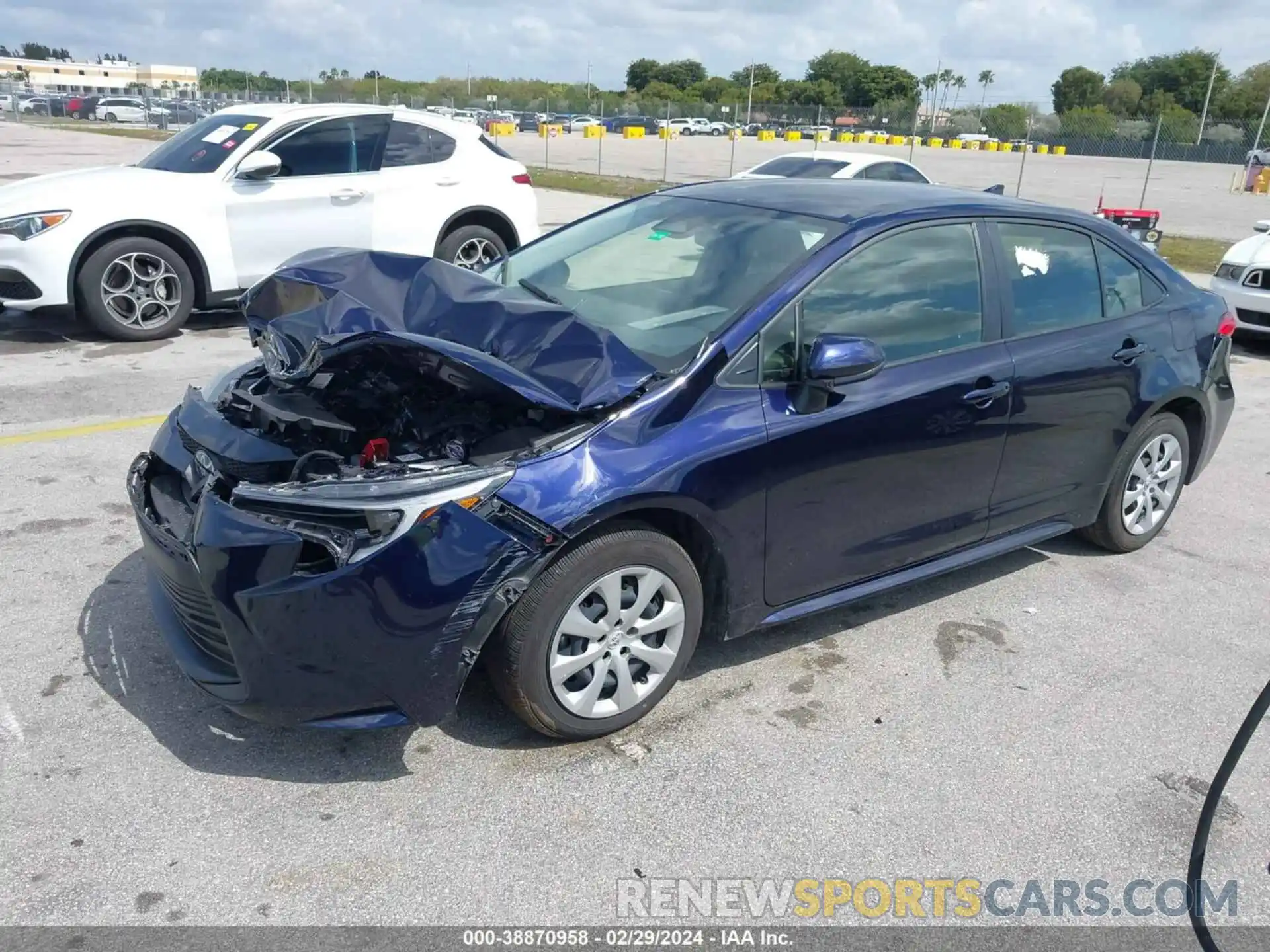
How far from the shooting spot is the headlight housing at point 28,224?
759 centimetres

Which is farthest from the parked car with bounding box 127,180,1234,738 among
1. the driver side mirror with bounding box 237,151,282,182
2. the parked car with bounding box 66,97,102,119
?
the parked car with bounding box 66,97,102,119

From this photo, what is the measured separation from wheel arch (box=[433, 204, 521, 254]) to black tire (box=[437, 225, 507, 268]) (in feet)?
0.07

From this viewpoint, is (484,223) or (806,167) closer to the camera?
(484,223)

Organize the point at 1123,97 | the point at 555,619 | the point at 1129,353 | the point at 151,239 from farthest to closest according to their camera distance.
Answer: the point at 1123,97
the point at 151,239
the point at 1129,353
the point at 555,619

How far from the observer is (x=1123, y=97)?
80438 mm

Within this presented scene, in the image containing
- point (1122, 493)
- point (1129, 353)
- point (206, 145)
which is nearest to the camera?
point (1129, 353)

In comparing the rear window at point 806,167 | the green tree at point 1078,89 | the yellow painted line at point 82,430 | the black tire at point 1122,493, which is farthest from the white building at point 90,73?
the black tire at point 1122,493

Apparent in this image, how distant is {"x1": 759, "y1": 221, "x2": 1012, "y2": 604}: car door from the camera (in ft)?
11.4

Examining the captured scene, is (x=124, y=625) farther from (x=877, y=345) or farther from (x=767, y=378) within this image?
(x=877, y=345)

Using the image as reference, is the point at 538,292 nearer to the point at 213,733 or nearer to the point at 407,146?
the point at 213,733

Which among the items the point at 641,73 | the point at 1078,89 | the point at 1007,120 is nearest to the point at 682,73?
the point at 641,73

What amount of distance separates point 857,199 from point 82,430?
4532 mm

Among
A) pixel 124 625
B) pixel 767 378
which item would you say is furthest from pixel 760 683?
pixel 124 625

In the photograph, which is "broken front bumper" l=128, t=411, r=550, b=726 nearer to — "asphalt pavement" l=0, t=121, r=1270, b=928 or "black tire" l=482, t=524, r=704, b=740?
"black tire" l=482, t=524, r=704, b=740
